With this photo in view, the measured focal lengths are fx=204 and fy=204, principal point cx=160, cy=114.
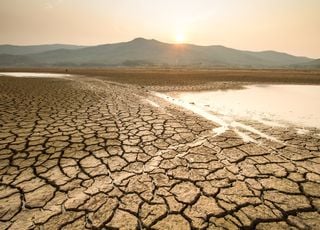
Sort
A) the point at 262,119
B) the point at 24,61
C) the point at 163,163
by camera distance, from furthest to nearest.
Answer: the point at 24,61 → the point at 262,119 → the point at 163,163

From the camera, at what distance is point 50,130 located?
14.1 ft

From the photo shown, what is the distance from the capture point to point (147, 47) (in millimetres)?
183875

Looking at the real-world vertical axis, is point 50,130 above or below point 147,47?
below

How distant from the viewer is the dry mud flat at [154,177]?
1926mm

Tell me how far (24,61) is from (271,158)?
159 m

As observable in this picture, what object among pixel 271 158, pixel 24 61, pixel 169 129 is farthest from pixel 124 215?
pixel 24 61

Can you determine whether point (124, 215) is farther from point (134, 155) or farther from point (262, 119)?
point (262, 119)

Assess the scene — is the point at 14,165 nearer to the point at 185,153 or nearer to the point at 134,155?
the point at 134,155

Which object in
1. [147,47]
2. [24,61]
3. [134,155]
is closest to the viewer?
[134,155]

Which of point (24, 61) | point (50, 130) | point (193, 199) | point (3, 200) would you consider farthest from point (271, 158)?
point (24, 61)

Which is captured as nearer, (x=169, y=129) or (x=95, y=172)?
(x=95, y=172)

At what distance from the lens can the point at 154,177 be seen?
2.61m

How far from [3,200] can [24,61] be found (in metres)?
158

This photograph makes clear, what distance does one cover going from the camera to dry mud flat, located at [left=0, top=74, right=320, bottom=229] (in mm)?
1926
